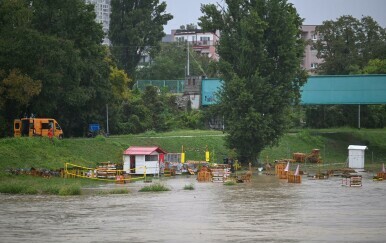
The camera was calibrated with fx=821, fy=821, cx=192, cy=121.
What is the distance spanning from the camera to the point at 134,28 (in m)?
109

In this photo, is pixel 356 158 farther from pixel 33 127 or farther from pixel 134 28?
pixel 134 28

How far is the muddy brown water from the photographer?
1225 inches

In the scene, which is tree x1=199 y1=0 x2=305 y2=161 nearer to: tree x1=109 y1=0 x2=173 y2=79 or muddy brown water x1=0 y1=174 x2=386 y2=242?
muddy brown water x1=0 y1=174 x2=386 y2=242

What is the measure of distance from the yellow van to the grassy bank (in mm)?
2308

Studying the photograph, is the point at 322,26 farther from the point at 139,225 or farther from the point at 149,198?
the point at 139,225

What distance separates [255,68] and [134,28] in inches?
1457

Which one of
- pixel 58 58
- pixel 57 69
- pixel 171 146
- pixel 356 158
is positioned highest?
pixel 58 58

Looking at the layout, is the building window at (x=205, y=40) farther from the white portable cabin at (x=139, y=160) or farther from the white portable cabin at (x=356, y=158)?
the white portable cabin at (x=139, y=160)

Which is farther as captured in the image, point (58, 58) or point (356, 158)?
point (356, 158)

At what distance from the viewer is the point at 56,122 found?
232ft

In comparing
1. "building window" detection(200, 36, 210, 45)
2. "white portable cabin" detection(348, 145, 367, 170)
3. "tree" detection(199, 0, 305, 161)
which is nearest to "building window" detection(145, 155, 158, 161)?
"tree" detection(199, 0, 305, 161)

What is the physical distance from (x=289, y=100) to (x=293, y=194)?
2821 cm

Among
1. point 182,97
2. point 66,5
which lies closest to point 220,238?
point 66,5

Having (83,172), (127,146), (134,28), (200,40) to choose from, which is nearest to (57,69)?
(127,146)
